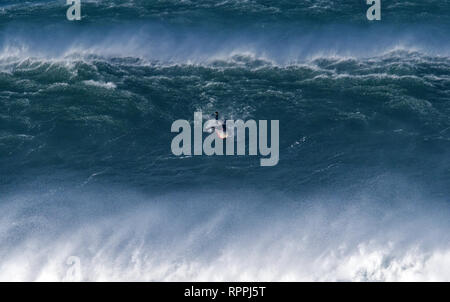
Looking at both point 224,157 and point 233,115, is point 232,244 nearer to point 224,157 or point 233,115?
point 224,157

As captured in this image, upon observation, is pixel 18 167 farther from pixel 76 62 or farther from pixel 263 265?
pixel 263 265

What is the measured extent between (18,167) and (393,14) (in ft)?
228

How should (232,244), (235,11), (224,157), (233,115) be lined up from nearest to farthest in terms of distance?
(232,244), (224,157), (233,115), (235,11)

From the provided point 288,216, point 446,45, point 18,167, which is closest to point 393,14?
point 446,45

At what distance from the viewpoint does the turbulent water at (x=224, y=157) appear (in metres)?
76.0

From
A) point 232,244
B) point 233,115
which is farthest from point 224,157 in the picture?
point 232,244

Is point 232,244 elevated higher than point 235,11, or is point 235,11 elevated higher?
point 235,11

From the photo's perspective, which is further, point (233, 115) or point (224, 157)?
point (233, 115)

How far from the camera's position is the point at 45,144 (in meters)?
91.1

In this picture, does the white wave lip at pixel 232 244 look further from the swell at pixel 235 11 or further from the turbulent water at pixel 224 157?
the swell at pixel 235 11

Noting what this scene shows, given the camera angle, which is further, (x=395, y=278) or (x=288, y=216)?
(x=288, y=216)

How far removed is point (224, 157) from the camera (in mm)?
87750

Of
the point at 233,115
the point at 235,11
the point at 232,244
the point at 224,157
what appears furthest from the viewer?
the point at 235,11

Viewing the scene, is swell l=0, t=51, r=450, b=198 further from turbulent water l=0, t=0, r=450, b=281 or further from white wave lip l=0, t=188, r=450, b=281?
white wave lip l=0, t=188, r=450, b=281
